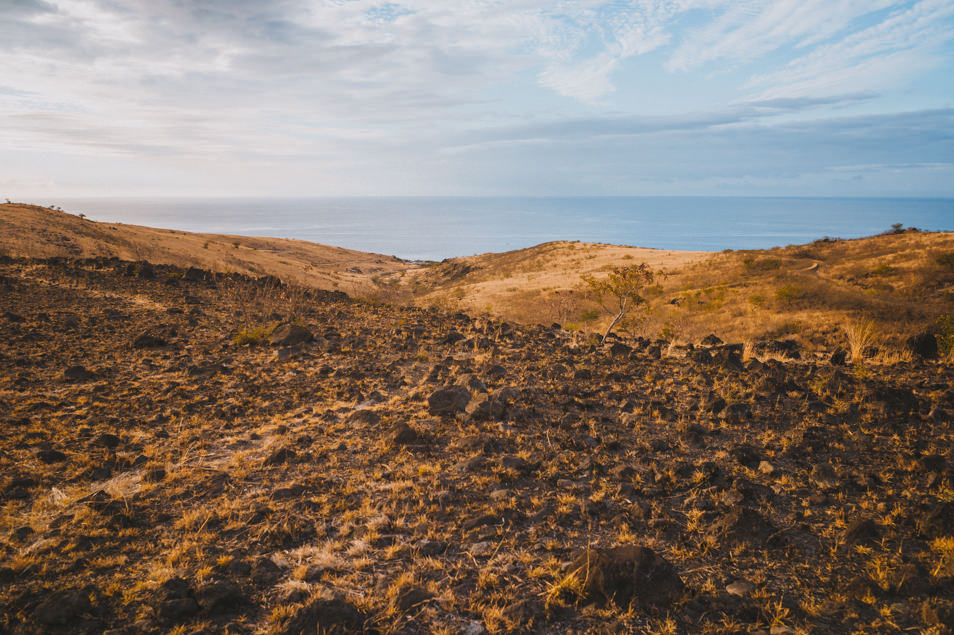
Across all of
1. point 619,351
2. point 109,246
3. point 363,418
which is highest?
point 109,246

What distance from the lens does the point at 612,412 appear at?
9570 millimetres

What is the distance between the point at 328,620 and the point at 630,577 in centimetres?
315

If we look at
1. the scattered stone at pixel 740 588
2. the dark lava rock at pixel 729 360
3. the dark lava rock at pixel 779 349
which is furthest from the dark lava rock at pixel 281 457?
the dark lava rock at pixel 779 349

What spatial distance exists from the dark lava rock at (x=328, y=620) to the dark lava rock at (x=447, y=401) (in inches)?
196

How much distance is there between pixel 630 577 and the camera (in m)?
4.76

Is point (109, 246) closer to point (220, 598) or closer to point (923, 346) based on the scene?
point (220, 598)

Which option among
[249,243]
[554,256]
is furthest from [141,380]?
[249,243]

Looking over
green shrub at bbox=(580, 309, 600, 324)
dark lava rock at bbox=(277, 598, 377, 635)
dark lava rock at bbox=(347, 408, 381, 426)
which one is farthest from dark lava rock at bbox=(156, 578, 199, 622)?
green shrub at bbox=(580, 309, 600, 324)

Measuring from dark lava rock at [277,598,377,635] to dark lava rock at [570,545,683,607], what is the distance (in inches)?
91.1

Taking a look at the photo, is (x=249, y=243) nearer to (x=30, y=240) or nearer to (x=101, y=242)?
(x=101, y=242)

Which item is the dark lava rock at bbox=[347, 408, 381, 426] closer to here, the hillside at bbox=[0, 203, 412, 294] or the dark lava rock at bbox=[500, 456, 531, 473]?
the dark lava rock at bbox=[500, 456, 531, 473]

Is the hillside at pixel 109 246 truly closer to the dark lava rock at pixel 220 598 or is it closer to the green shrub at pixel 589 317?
the green shrub at pixel 589 317

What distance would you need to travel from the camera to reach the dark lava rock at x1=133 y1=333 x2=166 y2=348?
41.1 ft

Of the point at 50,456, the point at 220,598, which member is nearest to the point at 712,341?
the point at 220,598
